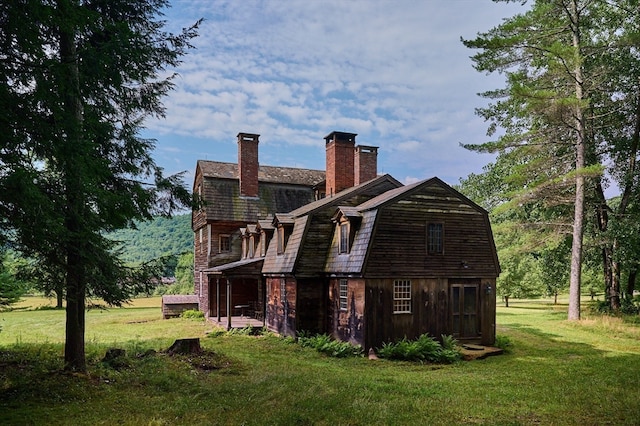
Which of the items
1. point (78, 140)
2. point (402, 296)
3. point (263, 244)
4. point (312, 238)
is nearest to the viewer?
point (78, 140)

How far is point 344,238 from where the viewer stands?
1819cm

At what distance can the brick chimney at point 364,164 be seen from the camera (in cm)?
2591

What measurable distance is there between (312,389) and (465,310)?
31.6ft

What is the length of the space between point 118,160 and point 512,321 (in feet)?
77.2

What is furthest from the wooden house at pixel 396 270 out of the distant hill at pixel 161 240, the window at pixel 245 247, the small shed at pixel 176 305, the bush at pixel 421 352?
the distant hill at pixel 161 240

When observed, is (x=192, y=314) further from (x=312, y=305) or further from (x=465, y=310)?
(x=465, y=310)

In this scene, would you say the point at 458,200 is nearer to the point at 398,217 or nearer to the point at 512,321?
the point at 398,217

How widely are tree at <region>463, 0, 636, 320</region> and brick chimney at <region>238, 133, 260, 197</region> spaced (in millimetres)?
13591

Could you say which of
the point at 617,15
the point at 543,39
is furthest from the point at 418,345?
the point at 617,15

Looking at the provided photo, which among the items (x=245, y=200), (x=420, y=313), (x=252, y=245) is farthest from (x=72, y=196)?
(x=245, y=200)

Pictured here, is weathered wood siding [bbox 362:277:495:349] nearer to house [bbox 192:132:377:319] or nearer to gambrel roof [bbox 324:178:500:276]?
gambrel roof [bbox 324:178:500:276]

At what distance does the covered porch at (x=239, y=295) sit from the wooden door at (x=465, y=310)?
9452 mm

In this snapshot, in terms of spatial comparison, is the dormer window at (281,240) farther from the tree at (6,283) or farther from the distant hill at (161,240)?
the distant hill at (161,240)

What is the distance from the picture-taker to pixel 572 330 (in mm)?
21750
